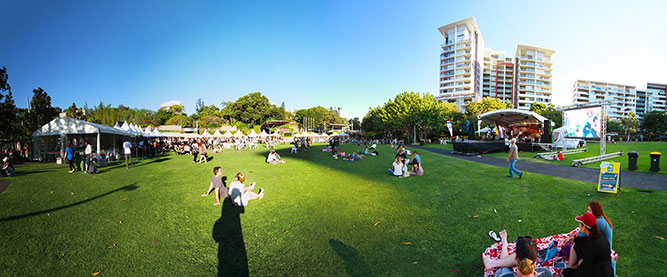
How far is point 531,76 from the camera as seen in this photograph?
3342 inches

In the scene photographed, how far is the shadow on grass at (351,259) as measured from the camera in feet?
11.5

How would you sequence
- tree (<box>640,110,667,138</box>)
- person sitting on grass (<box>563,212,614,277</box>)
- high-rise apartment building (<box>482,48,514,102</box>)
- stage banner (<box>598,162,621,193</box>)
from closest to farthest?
person sitting on grass (<box>563,212,614,277</box>) → stage banner (<box>598,162,621,193</box>) → tree (<box>640,110,667,138</box>) → high-rise apartment building (<box>482,48,514,102</box>)

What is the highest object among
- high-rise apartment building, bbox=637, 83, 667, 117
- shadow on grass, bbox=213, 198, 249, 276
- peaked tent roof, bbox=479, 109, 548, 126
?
high-rise apartment building, bbox=637, 83, 667, 117

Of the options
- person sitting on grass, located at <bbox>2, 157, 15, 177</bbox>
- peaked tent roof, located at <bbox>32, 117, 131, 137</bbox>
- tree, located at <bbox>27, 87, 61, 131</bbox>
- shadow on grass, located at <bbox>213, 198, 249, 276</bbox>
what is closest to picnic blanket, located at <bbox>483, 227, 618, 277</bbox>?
shadow on grass, located at <bbox>213, 198, 249, 276</bbox>

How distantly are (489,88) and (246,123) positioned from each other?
85.7 metres

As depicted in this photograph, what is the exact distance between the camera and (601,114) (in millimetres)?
14922

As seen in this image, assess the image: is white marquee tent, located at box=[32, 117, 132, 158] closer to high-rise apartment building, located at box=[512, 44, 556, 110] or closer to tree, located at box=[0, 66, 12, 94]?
tree, located at box=[0, 66, 12, 94]

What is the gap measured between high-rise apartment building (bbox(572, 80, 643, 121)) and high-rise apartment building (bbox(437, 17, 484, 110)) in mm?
50601

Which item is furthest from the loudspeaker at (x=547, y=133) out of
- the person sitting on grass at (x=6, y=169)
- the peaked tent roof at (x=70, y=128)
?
the person sitting on grass at (x=6, y=169)

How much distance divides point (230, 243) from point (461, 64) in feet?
295

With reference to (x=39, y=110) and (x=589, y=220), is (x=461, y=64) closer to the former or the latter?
(x=589, y=220)

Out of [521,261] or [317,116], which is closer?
[521,261]

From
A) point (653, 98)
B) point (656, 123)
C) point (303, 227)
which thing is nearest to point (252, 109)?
point (303, 227)

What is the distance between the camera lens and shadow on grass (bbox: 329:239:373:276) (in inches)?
137
